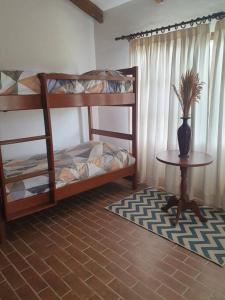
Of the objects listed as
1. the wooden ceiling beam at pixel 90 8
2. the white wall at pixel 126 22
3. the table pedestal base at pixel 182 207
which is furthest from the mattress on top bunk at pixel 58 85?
the table pedestal base at pixel 182 207

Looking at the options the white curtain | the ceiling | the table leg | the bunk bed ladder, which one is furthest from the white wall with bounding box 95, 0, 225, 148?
the bunk bed ladder

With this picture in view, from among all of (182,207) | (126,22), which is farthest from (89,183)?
(126,22)

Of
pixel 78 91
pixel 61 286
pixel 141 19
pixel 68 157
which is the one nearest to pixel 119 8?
pixel 141 19

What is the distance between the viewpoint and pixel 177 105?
9.39ft

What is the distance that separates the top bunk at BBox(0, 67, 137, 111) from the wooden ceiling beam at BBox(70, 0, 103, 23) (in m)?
1.10

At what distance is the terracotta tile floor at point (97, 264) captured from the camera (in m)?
1.63

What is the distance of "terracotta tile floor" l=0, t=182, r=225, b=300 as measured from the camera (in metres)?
1.63

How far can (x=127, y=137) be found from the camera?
323 cm

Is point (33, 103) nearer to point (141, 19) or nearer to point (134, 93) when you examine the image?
point (134, 93)

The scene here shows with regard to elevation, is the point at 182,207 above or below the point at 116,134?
below

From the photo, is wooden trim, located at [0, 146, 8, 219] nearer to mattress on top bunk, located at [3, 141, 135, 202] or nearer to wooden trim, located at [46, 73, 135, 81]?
mattress on top bunk, located at [3, 141, 135, 202]

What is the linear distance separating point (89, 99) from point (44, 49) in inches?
50.4

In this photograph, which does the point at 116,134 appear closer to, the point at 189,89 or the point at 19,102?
the point at 189,89

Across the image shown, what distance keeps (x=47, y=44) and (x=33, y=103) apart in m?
1.57
